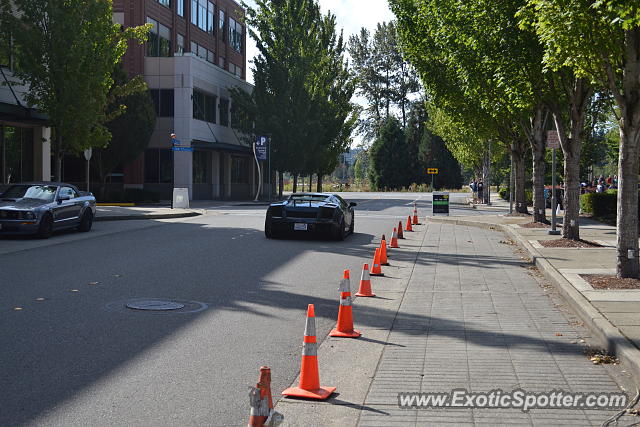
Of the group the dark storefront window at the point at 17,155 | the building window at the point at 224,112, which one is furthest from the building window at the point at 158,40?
the dark storefront window at the point at 17,155

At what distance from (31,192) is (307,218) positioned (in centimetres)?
723

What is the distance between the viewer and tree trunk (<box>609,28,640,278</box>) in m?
11.3

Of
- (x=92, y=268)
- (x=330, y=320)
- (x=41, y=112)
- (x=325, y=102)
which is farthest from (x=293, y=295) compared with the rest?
(x=325, y=102)

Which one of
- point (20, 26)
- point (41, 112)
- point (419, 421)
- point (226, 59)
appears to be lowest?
point (419, 421)

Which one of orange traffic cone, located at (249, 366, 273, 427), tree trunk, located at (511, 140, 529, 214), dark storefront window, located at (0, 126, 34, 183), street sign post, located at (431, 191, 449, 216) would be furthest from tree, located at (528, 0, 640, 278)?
dark storefront window, located at (0, 126, 34, 183)

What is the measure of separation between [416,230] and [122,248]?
37.3ft

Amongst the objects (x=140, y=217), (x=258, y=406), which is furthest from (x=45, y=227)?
(x=258, y=406)

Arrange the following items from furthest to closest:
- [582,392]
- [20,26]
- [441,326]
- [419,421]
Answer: [20,26] → [441,326] → [582,392] → [419,421]

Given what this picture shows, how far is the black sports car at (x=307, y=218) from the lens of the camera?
1886 cm

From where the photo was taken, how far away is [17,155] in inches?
1237

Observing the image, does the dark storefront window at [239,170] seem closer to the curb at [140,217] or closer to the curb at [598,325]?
the curb at [140,217]

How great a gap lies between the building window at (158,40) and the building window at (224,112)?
552cm

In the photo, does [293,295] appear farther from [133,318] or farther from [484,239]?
[484,239]

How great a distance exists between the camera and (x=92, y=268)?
1303 centimetres
